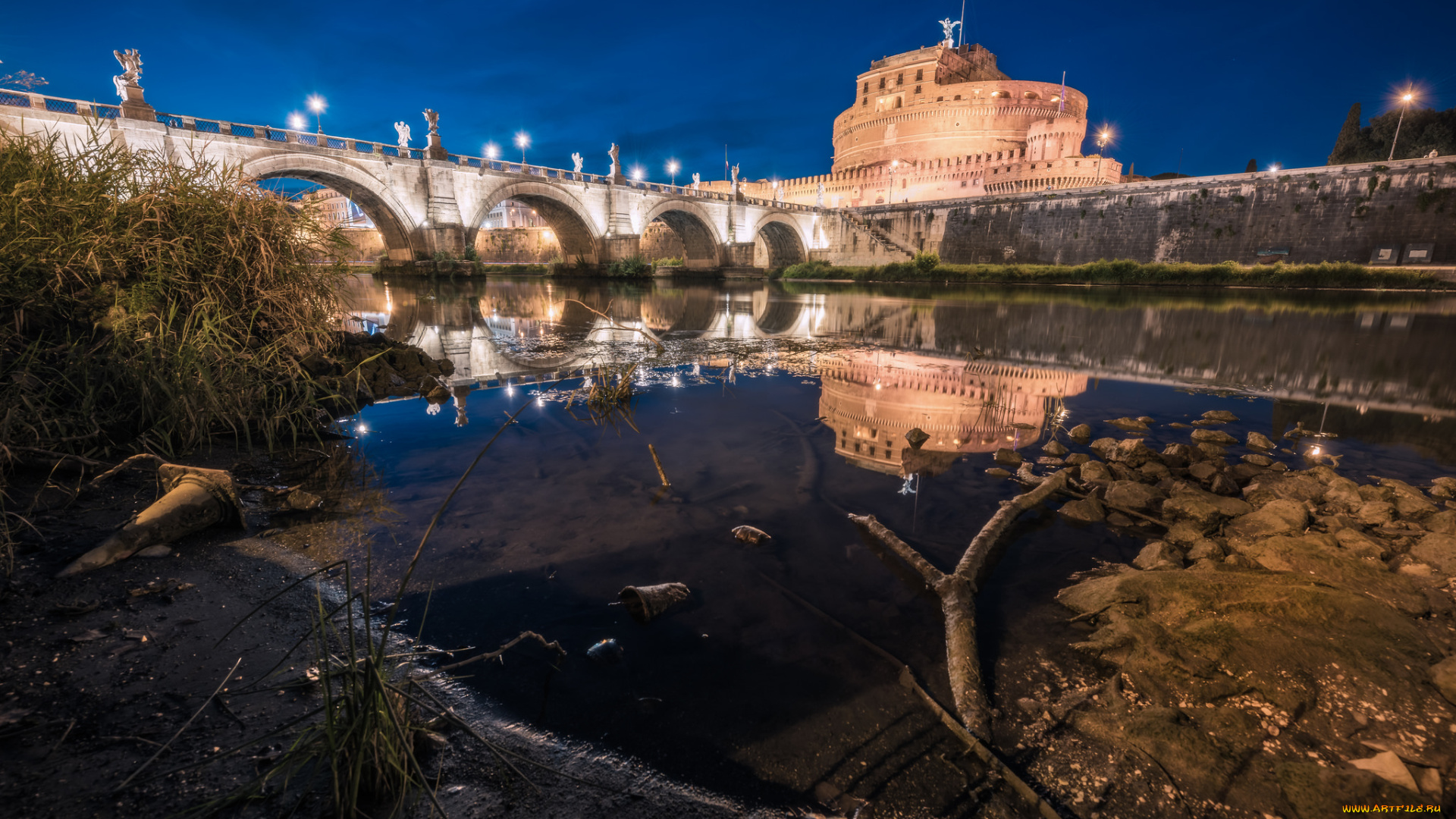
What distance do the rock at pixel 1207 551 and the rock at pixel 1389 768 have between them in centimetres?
142

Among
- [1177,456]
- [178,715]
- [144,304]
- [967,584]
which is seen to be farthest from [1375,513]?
[144,304]

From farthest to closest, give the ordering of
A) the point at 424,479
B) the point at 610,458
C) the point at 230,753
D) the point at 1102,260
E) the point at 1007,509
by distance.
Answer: the point at 1102,260, the point at 610,458, the point at 424,479, the point at 1007,509, the point at 230,753

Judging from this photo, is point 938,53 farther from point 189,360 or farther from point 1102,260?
point 189,360

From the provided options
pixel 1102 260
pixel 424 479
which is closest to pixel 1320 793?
pixel 424 479

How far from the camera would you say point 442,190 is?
96.0 feet

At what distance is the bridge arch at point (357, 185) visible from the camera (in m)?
23.4

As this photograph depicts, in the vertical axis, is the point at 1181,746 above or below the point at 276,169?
below

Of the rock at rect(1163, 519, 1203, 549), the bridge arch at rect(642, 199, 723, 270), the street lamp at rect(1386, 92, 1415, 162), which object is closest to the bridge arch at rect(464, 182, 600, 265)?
the bridge arch at rect(642, 199, 723, 270)

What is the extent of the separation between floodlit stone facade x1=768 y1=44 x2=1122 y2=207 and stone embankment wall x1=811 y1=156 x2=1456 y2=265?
42.4ft

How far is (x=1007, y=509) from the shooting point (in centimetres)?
359

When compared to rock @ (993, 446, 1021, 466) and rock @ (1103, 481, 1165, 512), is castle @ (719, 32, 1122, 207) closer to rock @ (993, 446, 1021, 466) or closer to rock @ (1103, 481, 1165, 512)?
rock @ (993, 446, 1021, 466)

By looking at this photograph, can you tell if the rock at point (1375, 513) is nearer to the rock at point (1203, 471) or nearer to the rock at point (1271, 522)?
the rock at point (1271, 522)

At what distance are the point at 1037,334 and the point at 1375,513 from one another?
32.9 ft

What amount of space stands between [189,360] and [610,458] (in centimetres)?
323
